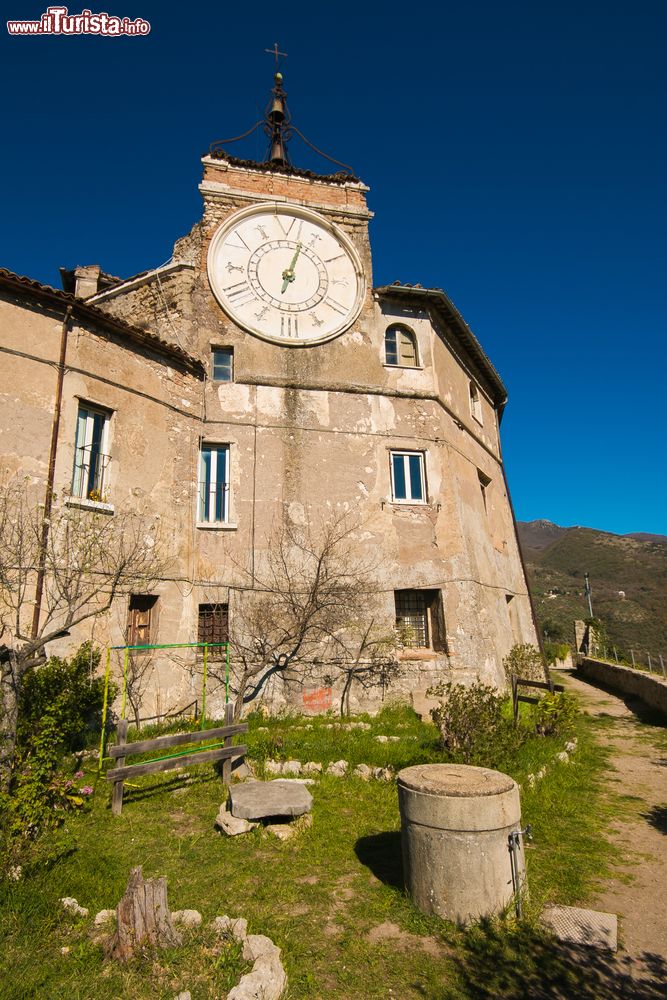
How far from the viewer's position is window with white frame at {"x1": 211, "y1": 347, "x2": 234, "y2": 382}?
14062 mm

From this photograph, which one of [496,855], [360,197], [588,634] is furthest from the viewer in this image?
[588,634]

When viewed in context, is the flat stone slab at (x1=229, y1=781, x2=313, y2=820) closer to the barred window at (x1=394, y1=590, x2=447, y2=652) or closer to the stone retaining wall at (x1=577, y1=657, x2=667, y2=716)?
the barred window at (x1=394, y1=590, x2=447, y2=652)

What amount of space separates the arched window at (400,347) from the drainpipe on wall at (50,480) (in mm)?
8027

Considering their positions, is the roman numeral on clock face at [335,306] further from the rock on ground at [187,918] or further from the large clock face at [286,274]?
the rock on ground at [187,918]

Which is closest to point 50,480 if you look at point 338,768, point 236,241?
point 338,768

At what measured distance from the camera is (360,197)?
1650 cm

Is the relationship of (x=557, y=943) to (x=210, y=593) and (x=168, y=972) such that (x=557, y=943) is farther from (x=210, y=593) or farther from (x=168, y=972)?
(x=210, y=593)

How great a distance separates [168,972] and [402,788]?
2.39 m

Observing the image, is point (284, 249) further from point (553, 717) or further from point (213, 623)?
point (553, 717)

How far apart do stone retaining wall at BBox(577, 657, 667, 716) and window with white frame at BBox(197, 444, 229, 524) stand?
1242cm

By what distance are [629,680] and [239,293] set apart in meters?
17.4

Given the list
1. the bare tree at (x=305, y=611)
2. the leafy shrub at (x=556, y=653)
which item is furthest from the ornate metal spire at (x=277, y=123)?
the leafy shrub at (x=556, y=653)

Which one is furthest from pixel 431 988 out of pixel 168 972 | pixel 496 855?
pixel 168 972

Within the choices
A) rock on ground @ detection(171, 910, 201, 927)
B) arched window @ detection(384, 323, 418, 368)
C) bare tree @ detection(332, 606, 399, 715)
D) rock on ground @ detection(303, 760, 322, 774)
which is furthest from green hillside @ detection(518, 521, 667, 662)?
rock on ground @ detection(171, 910, 201, 927)
